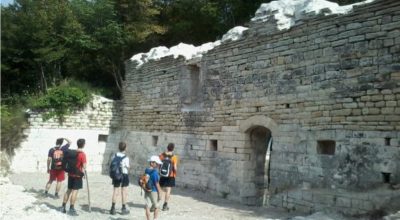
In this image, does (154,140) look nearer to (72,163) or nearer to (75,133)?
(75,133)

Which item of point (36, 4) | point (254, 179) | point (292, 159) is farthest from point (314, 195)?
point (36, 4)

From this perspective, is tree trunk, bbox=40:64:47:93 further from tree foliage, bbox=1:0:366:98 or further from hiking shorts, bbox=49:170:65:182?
hiking shorts, bbox=49:170:65:182

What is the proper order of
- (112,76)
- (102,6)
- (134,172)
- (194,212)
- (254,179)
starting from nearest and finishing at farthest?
(194,212)
(254,179)
(134,172)
(102,6)
(112,76)

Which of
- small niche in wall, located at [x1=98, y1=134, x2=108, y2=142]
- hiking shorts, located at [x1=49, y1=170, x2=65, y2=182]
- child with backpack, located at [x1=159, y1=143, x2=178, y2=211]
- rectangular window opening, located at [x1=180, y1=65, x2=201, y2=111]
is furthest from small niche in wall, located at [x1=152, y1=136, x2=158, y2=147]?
child with backpack, located at [x1=159, y1=143, x2=178, y2=211]

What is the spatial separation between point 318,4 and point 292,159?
317 centimetres

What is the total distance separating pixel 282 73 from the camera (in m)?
9.16

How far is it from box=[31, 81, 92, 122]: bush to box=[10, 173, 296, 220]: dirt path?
12.6 feet

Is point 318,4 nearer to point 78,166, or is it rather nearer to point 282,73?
point 282,73

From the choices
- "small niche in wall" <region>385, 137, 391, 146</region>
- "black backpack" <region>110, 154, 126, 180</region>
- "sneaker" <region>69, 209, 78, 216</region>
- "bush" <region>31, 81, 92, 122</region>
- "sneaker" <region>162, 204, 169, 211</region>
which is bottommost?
"sneaker" <region>69, 209, 78, 216</region>

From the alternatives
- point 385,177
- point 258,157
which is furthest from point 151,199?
point 385,177

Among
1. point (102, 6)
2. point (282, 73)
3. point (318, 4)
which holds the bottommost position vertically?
point (282, 73)

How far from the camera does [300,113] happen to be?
28.5ft

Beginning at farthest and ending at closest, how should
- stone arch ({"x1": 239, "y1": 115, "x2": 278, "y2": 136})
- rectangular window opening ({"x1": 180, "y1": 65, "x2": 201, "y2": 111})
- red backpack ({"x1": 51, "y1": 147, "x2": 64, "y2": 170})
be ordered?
rectangular window opening ({"x1": 180, "y1": 65, "x2": 201, "y2": 111}) → red backpack ({"x1": 51, "y1": 147, "x2": 64, "y2": 170}) → stone arch ({"x1": 239, "y1": 115, "x2": 278, "y2": 136})

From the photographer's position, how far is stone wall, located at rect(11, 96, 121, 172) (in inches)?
597
